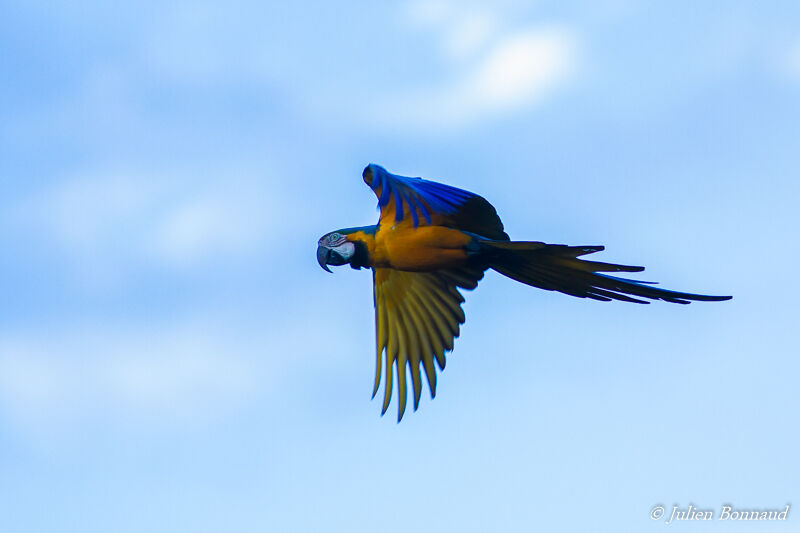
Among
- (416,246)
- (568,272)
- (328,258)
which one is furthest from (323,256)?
(568,272)

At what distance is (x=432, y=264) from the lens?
29.2 feet

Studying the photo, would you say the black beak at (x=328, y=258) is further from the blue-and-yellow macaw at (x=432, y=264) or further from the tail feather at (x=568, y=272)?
the tail feather at (x=568, y=272)

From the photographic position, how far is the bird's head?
8961 mm

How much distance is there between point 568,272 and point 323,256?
6.65ft

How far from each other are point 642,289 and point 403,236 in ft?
6.34

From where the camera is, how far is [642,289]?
27.7 ft

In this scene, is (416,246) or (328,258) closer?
(416,246)

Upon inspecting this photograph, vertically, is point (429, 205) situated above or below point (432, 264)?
above

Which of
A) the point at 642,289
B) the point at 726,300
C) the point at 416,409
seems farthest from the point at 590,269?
the point at 416,409

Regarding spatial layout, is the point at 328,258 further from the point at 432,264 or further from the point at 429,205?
the point at 429,205

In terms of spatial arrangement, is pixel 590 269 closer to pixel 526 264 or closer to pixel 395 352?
Answer: pixel 526 264

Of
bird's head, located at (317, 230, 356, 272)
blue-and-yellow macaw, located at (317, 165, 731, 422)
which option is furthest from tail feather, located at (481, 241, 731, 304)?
bird's head, located at (317, 230, 356, 272)

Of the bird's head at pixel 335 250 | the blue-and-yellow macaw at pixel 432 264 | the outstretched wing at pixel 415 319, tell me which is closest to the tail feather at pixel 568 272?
the blue-and-yellow macaw at pixel 432 264

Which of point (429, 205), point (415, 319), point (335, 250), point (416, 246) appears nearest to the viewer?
point (429, 205)
